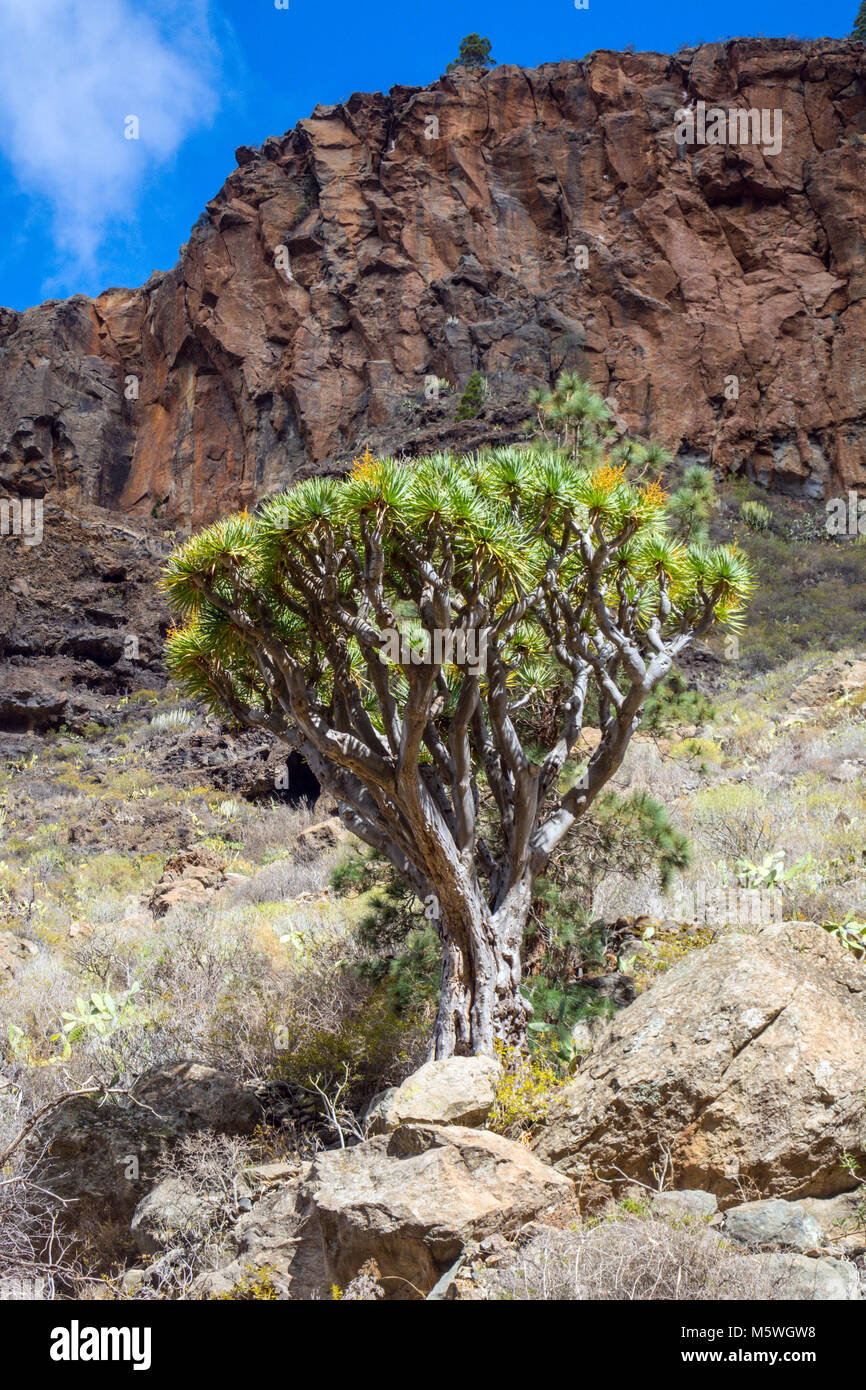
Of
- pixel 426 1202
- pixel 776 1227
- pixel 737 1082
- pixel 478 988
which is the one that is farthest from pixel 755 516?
pixel 426 1202

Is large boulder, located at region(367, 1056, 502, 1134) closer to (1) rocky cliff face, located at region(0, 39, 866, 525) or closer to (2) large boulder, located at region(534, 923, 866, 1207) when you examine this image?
(2) large boulder, located at region(534, 923, 866, 1207)

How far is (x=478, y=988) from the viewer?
5355 millimetres

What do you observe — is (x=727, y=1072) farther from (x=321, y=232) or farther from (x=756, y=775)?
(x=321, y=232)

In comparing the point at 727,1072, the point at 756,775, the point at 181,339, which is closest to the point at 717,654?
the point at 756,775

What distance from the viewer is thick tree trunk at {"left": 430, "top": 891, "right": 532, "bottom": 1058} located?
17.2 feet

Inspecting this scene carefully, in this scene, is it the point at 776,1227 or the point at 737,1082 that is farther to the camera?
the point at 737,1082

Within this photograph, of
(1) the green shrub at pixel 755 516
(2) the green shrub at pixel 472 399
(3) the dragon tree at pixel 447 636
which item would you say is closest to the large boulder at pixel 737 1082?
(3) the dragon tree at pixel 447 636

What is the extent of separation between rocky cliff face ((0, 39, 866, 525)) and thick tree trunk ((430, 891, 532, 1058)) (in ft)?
79.9

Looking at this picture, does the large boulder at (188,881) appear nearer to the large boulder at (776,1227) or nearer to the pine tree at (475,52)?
the large boulder at (776,1227)

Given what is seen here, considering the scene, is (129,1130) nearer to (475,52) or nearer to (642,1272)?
(642,1272)

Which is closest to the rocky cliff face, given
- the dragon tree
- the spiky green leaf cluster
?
the spiky green leaf cluster

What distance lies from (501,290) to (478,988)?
33.8 metres

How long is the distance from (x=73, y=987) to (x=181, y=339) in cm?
3881
